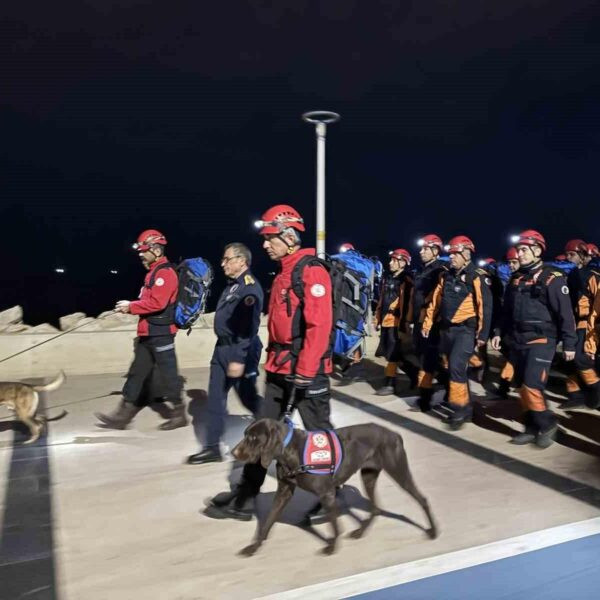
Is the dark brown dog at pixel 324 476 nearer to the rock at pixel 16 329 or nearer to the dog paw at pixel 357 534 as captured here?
the dog paw at pixel 357 534

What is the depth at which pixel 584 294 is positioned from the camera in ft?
24.8

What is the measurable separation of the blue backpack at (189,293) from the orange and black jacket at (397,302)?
10.3 feet

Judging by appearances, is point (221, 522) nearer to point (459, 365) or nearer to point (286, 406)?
point (286, 406)

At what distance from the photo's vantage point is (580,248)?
8852 mm

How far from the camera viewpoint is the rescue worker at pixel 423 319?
701 centimetres

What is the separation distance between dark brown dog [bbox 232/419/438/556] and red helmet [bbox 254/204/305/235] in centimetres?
131

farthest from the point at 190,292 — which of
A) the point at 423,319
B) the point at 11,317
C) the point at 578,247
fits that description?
the point at 578,247

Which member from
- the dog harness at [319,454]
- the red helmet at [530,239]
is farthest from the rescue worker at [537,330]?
the dog harness at [319,454]

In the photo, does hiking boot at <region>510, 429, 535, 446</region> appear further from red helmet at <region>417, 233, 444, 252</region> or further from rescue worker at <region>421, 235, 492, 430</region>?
red helmet at <region>417, 233, 444, 252</region>

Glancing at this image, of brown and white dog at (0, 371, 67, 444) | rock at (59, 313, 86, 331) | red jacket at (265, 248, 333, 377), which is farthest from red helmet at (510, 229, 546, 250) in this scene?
rock at (59, 313, 86, 331)

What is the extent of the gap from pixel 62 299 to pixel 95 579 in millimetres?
43547

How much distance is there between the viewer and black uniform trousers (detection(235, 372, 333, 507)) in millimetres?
3891

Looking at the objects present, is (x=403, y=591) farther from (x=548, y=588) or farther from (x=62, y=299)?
(x=62, y=299)

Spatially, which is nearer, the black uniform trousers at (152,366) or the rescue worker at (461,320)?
the black uniform trousers at (152,366)
